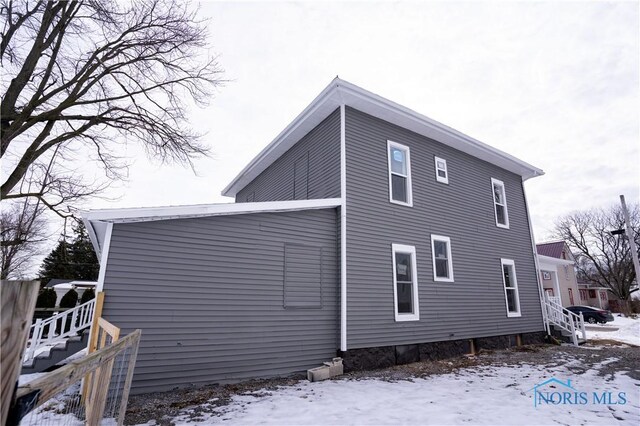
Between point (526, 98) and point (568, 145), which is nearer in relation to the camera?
point (526, 98)

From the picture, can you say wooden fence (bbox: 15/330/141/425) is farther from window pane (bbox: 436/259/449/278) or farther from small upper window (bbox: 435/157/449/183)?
small upper window (bbox: 435/157/449/183)

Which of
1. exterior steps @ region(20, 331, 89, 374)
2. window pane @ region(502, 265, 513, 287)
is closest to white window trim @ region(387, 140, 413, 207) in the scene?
window pane @ region(502, 265, 513, 287)

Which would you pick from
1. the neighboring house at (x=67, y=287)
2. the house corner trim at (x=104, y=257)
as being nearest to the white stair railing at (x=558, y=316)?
the house corner trim at (x=104, y=257)

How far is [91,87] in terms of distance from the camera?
9336 mm

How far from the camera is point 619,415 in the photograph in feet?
15.5

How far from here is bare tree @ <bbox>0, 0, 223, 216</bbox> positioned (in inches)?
325

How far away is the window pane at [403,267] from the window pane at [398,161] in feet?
7.89

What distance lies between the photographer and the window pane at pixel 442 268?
9594 mm

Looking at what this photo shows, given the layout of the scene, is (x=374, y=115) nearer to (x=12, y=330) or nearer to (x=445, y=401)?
(x=445, y=401)

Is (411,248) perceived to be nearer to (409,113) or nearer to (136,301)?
(409,113)

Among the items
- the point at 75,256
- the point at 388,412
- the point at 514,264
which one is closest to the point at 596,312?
the point at 514,264

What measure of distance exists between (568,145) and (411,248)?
2076cm

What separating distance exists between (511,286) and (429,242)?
4.56m

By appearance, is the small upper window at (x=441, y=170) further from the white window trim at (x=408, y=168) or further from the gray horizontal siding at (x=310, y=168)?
the gray horizontal siding at (x=310, y=168)
